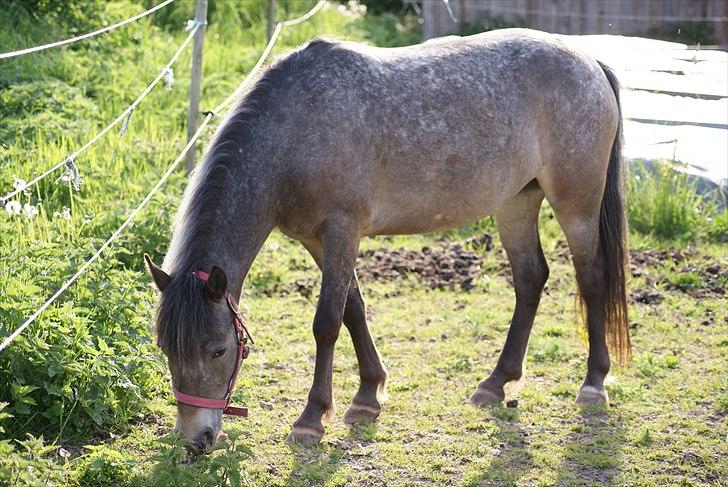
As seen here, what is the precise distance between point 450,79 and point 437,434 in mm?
1859

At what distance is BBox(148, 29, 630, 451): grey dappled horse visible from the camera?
4383 mm

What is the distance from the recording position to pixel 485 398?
551 cm

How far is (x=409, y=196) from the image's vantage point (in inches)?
201

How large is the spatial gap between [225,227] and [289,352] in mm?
1871

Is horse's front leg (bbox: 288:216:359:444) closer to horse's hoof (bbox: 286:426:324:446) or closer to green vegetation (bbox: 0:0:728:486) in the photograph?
horse's hoof (bbox: 286:426:324:446)

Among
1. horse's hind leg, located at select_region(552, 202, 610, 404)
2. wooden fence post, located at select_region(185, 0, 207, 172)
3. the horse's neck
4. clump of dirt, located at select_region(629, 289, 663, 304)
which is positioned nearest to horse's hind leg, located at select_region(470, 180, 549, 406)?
horse's hind leg, located at select_region(552, 202, 610, 404)

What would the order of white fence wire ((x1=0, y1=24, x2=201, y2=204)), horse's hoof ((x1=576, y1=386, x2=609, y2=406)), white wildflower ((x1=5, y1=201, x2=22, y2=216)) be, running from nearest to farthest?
white fence wire ((x1=0, y1=24, x2=201, y2=204))
white wildflower ((x1=5, y1=201, x2=22, y2=216))
horse's hoof ((x1=576, y1=386, x2=609, y2=406))

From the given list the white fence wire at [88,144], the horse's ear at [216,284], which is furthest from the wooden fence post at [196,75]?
the horse's ear at [216,284]

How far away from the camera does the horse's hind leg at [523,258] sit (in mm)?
5727

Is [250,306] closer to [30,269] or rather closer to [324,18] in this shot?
[30,269]

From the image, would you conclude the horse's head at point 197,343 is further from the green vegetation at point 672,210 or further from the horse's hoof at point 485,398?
the green vegetation at point 672,210

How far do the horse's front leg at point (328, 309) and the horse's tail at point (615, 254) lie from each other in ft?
5.41

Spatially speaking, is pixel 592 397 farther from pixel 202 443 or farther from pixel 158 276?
pixel 158 276

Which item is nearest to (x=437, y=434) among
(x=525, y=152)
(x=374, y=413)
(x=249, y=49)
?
(x=374, y=413)
